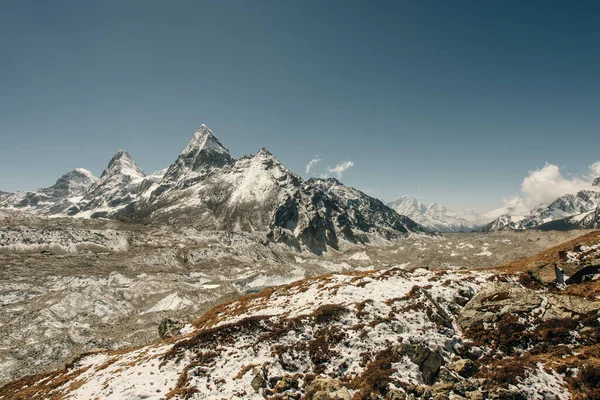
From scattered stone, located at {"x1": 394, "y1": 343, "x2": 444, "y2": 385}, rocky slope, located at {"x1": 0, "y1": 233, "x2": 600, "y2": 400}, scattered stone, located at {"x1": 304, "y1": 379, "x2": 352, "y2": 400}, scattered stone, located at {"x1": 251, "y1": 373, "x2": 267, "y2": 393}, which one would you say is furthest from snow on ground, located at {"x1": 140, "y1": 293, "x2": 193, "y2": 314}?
scattered stone, located at {"x1": 394, "y1": 343, "x2": 444, "y2": 385}

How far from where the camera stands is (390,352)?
22.2m

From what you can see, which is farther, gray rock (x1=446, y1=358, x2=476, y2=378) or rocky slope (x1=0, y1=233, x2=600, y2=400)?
Answer: gray rock (x1=446, y1=358, x2=476, y2=378)

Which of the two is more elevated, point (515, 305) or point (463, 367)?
point (515, 305)

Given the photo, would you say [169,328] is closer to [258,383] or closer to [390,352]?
[258,383]

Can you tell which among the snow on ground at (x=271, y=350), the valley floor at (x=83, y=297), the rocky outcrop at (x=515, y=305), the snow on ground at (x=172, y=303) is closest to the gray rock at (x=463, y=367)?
the snow on ground at (x=271, y=350)

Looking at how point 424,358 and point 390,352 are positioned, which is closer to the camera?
point 424,358

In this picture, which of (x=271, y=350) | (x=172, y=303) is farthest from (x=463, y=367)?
(x=172, y=303)

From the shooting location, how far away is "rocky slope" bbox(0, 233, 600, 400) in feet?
60.5

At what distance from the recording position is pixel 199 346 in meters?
25.3

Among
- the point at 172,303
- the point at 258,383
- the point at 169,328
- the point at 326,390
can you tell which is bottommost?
the point at 172,303

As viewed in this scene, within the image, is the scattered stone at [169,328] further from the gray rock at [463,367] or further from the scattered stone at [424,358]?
the gray rock at [463,367]

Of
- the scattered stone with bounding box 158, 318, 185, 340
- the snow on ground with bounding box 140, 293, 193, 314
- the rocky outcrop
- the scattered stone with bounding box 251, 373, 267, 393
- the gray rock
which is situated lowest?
the snow on ground with bounding box 140, 293, 193, 314

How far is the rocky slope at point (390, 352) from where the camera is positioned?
18438 millimetres

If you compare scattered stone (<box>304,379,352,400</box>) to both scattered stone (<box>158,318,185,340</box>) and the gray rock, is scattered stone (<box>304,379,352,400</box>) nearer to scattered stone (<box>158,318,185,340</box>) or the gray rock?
the gray rock
